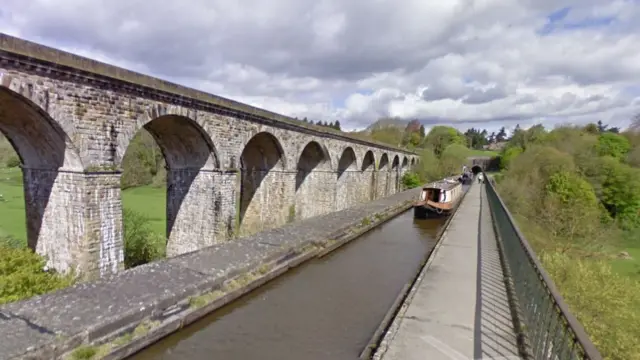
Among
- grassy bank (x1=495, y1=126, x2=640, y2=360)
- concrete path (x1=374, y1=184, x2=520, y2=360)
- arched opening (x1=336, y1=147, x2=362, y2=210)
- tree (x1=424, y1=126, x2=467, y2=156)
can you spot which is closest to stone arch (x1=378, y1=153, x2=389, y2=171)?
arched opening (x1=336, y1=147, x2=362, y2=210)

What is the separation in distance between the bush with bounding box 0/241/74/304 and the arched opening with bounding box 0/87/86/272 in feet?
5.04

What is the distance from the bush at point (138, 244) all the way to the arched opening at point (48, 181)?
2.99 meters

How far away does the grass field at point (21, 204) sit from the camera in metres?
14.4

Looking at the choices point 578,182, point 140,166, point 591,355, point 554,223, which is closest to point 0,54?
point 591,355

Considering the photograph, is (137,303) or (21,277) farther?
(21,277)

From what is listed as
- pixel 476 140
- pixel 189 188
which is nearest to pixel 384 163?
pixel 189 188

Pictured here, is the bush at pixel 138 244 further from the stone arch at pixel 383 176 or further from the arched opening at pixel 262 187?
the stone arch at pixel 383 176

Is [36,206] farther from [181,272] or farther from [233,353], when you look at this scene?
[233,353]

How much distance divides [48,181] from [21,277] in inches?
110

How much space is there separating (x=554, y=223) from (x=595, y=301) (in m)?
10.9

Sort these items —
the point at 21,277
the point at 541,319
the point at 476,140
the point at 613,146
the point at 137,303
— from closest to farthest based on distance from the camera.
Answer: the point at 541,319, the point at 137,303, the point at 21,277, the point at 613,146, the point at 476,140

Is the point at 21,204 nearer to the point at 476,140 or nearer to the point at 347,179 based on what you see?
the point at 347,179

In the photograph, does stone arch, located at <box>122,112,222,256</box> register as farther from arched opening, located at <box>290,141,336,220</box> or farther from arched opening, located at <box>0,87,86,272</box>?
arched opening, located at <box>290,141,336,220</box>

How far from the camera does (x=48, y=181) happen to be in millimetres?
7098
